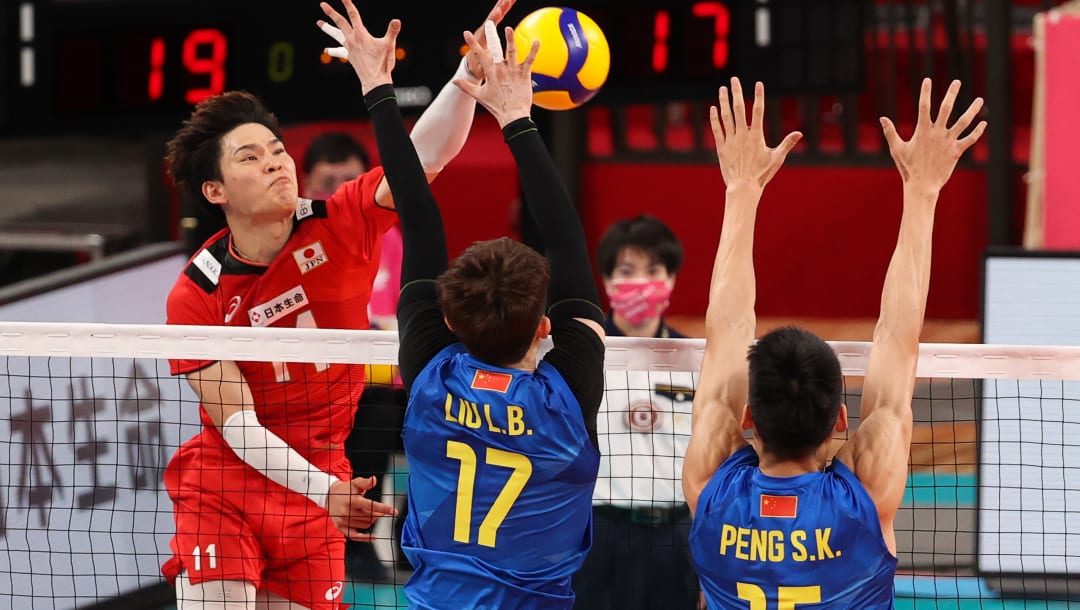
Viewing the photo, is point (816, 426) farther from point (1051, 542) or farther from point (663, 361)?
point (1051, 542)

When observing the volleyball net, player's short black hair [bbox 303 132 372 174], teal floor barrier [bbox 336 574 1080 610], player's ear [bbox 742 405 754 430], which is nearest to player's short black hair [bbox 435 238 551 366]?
player's ear [bbox 742 405 754 430]

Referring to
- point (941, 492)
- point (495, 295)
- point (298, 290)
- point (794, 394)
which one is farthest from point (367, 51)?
point (941, 492)

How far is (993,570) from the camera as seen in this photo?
23.9ft

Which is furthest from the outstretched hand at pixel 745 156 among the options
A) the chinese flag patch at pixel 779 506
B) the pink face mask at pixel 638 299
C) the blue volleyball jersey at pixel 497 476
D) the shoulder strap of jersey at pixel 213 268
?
the pink face mask at pixel 638 299

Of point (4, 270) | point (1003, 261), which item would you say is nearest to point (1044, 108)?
point (1003, 261)

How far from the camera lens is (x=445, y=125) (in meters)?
4.83

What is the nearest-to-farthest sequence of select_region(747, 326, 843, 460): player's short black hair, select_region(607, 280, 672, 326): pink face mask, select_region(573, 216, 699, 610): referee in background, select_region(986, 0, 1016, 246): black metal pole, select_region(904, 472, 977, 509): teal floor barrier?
1. select_region(747, 326, 843, 460): player's short black hair
2. select_region(573, 216, 699, 610): referee in background
3. select_region(607, 280, 672, 326): pink face mask
4. select_region(904, 472, 977, 509): teal floor barrier
5. select_region(986, 0, 1016, 246): black metal pole

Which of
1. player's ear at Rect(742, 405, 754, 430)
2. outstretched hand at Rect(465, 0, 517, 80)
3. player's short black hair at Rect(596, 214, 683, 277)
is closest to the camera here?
player's ear at Rect(742, 405, 754, 430)

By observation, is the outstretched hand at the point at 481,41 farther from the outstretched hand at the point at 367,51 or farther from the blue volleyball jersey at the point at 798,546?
the blue volleyball jersey at the point at 798,546

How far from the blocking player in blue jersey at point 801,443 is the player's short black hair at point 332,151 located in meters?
4.38

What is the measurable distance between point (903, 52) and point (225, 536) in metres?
9.21

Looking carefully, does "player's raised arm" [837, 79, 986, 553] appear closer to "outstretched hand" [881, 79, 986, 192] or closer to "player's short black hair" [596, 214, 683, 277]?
"outstretched hand" [881, 79, 986, 192]

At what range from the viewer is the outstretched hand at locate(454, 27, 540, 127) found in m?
4.08

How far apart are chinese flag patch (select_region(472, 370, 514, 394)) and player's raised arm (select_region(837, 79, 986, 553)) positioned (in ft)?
2.81
